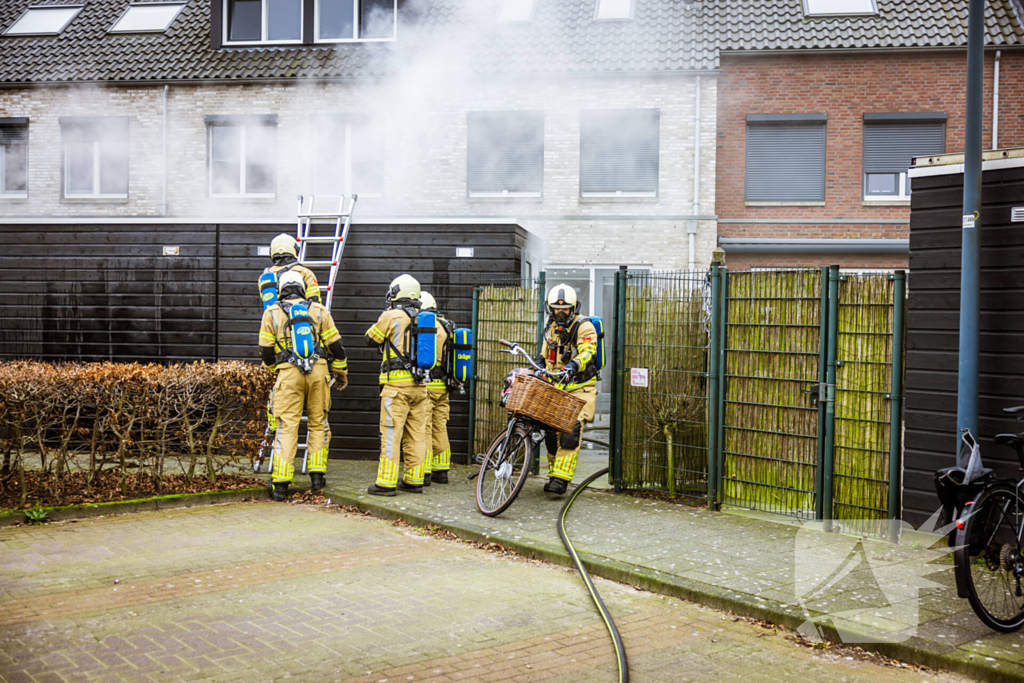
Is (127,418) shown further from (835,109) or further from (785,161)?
(835,109)

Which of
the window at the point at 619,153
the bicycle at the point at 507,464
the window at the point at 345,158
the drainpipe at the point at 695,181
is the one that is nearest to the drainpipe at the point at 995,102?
the drainpipe at the point at 695,181

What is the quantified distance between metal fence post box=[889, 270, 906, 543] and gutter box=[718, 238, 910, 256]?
12190mm

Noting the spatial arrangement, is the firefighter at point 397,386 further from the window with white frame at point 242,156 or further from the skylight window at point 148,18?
the skylight window at point 148,18

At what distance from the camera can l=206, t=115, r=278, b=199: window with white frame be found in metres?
19.4

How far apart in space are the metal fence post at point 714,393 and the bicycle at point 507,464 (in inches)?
58.6

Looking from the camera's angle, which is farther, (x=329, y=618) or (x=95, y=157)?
(x=95, y=157)

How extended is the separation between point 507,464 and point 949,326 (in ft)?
12.0

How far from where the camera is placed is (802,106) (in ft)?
62.4

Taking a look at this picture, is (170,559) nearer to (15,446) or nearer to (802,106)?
(15,446)

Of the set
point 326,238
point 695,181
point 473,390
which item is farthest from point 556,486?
point 695,181

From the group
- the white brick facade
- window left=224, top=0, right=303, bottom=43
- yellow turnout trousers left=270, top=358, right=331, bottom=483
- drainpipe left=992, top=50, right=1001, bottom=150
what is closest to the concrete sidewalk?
yellow turnout trousers left=270, top=358, right=331, bottom=483

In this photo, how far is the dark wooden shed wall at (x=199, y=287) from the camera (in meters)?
11.1

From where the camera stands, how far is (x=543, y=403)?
310 inches

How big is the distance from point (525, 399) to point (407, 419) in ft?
4.81
